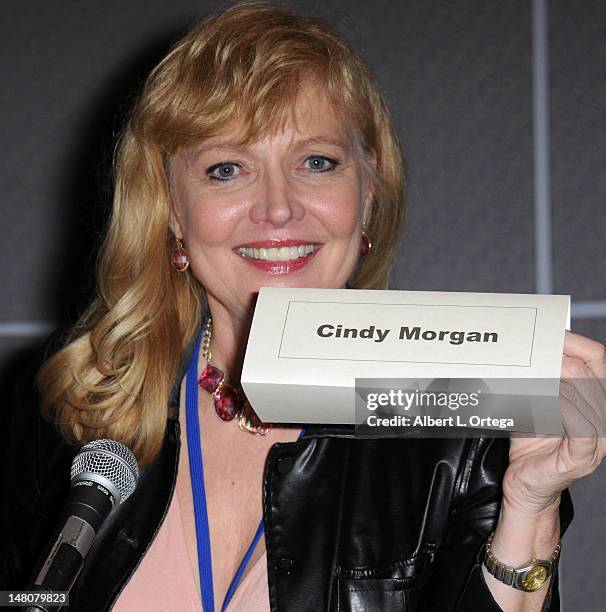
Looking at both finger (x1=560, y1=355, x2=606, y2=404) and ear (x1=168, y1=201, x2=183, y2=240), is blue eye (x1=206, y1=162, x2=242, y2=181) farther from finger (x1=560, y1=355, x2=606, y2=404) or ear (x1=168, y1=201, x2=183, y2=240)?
finger (x1=560, y1=355, x2=606, y2=404)

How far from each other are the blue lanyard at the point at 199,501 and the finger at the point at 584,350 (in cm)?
69

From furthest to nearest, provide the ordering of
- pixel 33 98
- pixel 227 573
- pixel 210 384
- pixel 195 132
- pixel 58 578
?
pixel 33 98
pixel 210 384
pixel 195 132
pixel 227 573
pixel 58 578

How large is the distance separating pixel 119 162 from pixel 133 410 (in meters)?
0.51

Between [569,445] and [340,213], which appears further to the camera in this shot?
[340,213]

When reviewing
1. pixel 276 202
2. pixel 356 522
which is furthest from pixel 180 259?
pixel 356 522

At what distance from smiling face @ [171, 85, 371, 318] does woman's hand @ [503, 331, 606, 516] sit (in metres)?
0.53

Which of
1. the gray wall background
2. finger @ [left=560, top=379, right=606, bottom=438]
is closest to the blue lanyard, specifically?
the gray wall background

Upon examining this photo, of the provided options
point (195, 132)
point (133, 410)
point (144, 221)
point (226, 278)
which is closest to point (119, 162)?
point (144, 221)

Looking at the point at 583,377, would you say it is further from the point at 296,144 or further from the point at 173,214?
the point at 173,214

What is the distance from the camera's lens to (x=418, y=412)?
123 centimetres

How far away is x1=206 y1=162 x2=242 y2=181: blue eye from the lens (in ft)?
5.89

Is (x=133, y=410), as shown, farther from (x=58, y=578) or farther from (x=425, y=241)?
(x=425, y=241)

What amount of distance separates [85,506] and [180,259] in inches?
34.0

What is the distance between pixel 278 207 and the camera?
5.65 feet
